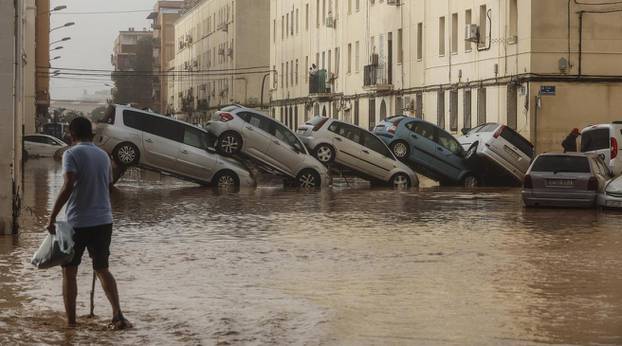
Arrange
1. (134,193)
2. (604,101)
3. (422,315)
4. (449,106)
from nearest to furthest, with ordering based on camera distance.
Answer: (422,315)
(134,193)
(604,101)
(449,106)

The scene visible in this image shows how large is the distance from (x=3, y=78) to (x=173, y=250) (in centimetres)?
346

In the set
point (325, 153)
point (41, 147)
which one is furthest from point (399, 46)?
point (325, 153)

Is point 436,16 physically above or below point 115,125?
above

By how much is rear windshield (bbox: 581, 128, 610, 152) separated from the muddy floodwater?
10104 mm

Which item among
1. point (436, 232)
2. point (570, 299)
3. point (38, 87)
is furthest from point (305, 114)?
point (570, 299)

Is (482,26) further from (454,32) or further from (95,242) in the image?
(95,242)

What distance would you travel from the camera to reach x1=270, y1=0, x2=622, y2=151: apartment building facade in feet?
145

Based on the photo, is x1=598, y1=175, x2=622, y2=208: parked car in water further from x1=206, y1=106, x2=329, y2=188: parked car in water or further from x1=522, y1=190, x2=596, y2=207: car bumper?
x1=206, y1=106, x2=329, y2=188: parked car in water

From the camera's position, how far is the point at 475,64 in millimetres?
49000

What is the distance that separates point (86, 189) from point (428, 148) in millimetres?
28373

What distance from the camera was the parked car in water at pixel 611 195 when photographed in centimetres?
2697

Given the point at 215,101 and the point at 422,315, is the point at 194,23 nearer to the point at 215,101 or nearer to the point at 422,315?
the point at 215,101

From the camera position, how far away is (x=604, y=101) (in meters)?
44.6

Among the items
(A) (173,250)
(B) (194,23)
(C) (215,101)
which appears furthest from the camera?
(B) (194,23)
